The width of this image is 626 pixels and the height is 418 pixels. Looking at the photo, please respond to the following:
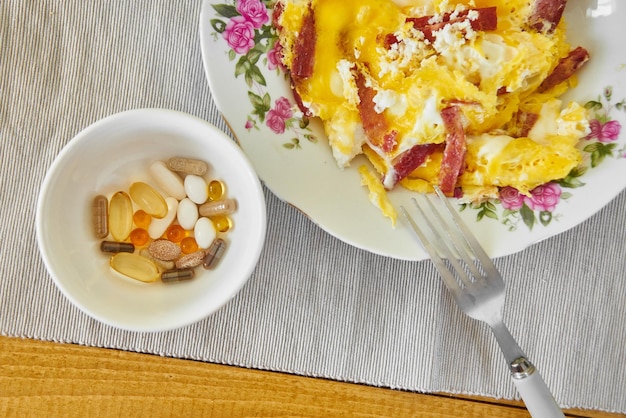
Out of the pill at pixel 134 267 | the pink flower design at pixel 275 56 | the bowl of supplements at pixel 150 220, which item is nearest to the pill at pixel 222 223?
the bowl of supplements at pixel 150 220

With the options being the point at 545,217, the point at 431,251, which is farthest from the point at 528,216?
the point at 431,251

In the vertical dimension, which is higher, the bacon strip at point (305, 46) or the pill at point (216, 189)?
the bacon strip at point (305, 46)

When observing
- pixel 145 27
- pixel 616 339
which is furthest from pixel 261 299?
pixel 616 339

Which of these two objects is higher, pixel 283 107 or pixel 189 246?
pixel 283 107

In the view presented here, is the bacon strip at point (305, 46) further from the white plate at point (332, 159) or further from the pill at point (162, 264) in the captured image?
the pill at point (162, 264)

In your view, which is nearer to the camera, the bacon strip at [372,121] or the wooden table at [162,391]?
the bacon strip at [372,121]

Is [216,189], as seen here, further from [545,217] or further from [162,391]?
[545,217]

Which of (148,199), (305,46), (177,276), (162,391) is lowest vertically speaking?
(162,391)

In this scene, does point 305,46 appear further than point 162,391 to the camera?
No
